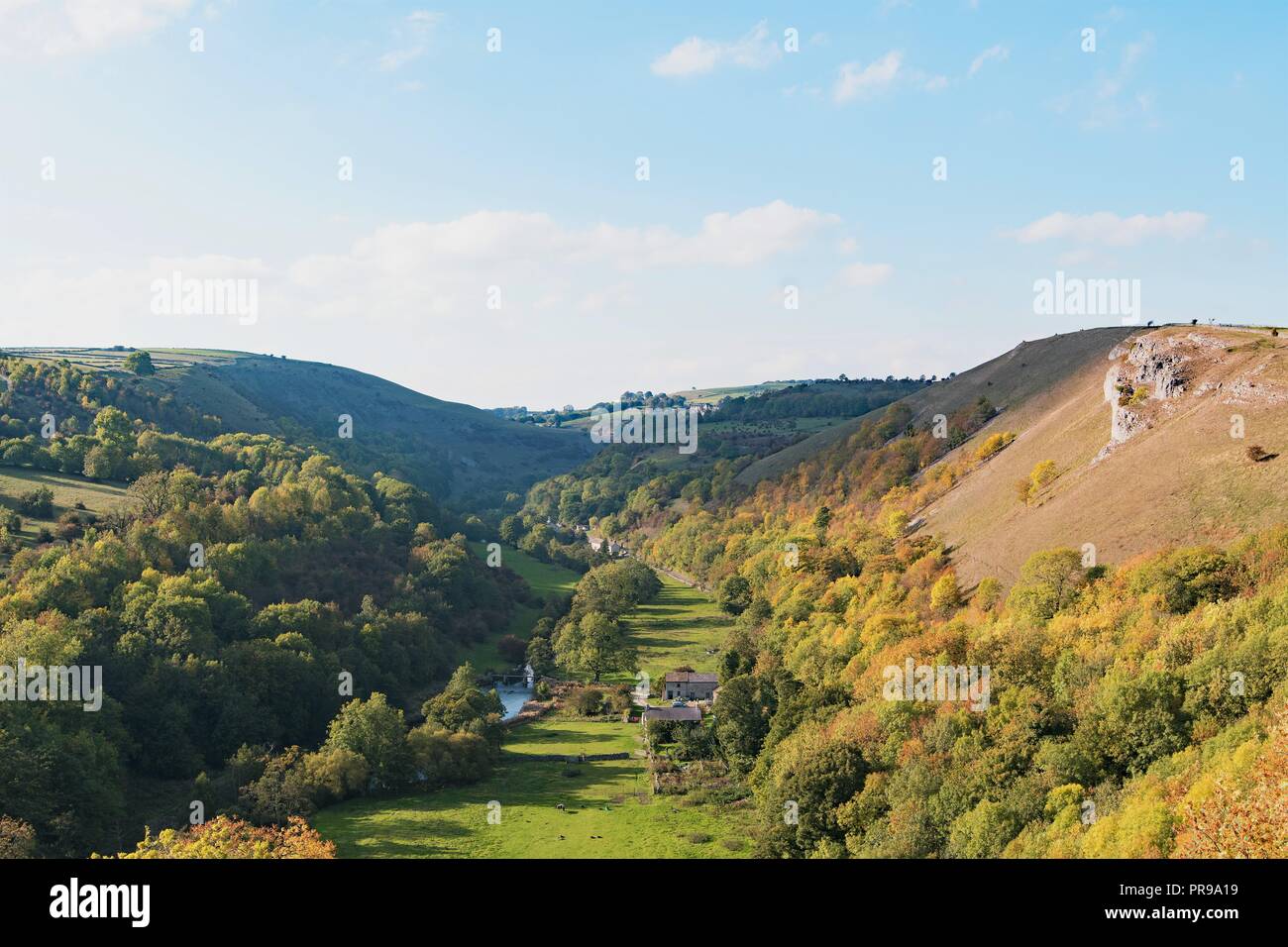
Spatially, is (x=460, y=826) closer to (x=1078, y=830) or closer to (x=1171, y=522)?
(x=1078, y=830)

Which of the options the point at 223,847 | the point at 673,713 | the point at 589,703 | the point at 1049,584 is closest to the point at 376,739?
the point at 589,703

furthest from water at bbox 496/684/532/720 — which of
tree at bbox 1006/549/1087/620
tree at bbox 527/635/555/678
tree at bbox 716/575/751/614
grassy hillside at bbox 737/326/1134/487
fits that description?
grassy hillside at bbox 737/326/1134/487

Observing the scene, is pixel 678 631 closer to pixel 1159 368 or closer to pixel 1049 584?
pixel 1049 584

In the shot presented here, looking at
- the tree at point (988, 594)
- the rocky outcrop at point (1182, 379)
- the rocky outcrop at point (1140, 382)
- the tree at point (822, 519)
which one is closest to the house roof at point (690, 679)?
the tree at point (988, 594)

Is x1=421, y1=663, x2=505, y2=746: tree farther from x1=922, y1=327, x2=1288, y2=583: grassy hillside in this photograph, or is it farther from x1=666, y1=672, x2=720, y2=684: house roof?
x1=922, y1=327, x2=1288, y2=583: grassy hillside

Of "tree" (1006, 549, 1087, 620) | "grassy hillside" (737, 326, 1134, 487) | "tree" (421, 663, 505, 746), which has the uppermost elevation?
"grassy hillside" (737, 326, 1134, 487)

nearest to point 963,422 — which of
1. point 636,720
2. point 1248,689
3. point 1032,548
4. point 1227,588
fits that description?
point 1032,548
